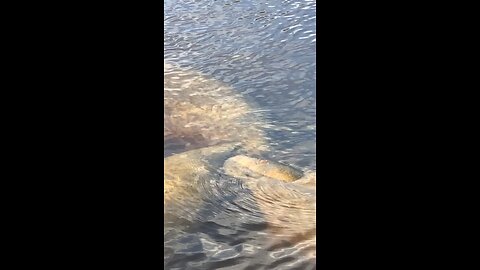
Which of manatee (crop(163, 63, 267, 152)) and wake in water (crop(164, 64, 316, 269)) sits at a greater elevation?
manatee (crop(163, 63, 267, 152))

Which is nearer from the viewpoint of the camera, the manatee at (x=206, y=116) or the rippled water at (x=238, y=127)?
the rippled water at (x=238, y=127)

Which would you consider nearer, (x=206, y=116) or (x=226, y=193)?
(x=226, y=193)

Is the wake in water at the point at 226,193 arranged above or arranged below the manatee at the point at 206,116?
below

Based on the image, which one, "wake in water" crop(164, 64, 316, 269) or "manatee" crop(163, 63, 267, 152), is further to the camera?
"manatee" crop(163, 63, 267, 152)

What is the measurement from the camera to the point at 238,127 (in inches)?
86.5

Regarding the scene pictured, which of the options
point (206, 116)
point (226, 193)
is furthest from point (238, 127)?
point (226, 193)

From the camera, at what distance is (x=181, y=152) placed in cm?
205

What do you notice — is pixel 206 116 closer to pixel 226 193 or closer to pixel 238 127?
pixel 238 127

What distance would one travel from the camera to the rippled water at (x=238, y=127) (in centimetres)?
154

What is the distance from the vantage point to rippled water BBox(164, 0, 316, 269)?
1.54 m

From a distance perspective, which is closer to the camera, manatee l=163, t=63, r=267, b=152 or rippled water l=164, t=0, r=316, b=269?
rippled water l=164, t=0, r=316, b=269
